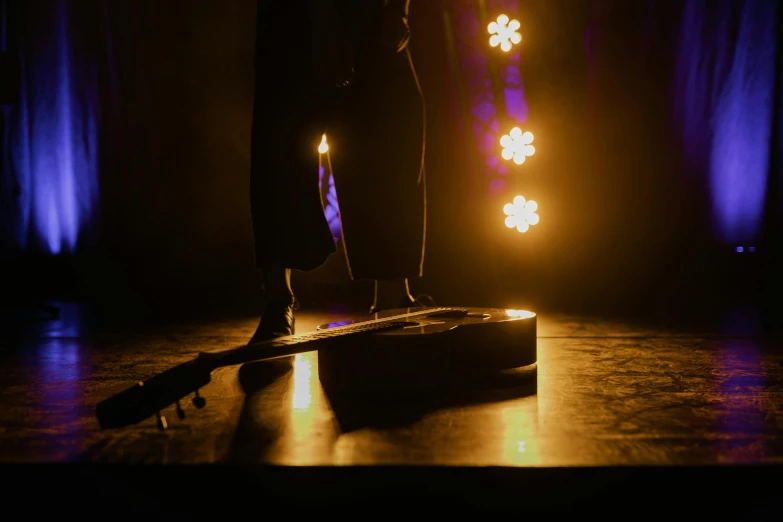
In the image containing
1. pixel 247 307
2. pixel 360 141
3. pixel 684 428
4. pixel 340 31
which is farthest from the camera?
pixel 247 307

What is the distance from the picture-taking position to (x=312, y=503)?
0.62m

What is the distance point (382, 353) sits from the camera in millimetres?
932

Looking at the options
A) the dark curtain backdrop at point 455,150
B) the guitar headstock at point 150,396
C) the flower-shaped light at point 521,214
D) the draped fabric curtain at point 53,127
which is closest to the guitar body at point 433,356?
the guitar headstock at point 150,396

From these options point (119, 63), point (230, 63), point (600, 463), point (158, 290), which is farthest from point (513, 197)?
point (600, 463)

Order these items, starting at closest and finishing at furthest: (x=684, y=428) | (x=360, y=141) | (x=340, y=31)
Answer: (x=684, y=428)
(x=340, y=31)
(x=360, y=141)

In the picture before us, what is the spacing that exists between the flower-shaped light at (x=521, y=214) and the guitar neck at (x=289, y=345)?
2716 millimetres

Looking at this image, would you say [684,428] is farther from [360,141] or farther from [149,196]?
[149,196]

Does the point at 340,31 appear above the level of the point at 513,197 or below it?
above

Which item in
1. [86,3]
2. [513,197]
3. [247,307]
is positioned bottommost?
[247,307]

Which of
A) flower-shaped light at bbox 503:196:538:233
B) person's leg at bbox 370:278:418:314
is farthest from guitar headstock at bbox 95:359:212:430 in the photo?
flower-shaped light at bbox 503:196:538:233

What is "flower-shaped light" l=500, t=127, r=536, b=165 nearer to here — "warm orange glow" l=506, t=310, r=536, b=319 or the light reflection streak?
"warm orange glow" l=506, t=310, r=536, b=319

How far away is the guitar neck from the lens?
78 cm

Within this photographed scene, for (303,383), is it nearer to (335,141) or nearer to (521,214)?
(335,141)

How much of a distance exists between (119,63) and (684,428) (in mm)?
4312
